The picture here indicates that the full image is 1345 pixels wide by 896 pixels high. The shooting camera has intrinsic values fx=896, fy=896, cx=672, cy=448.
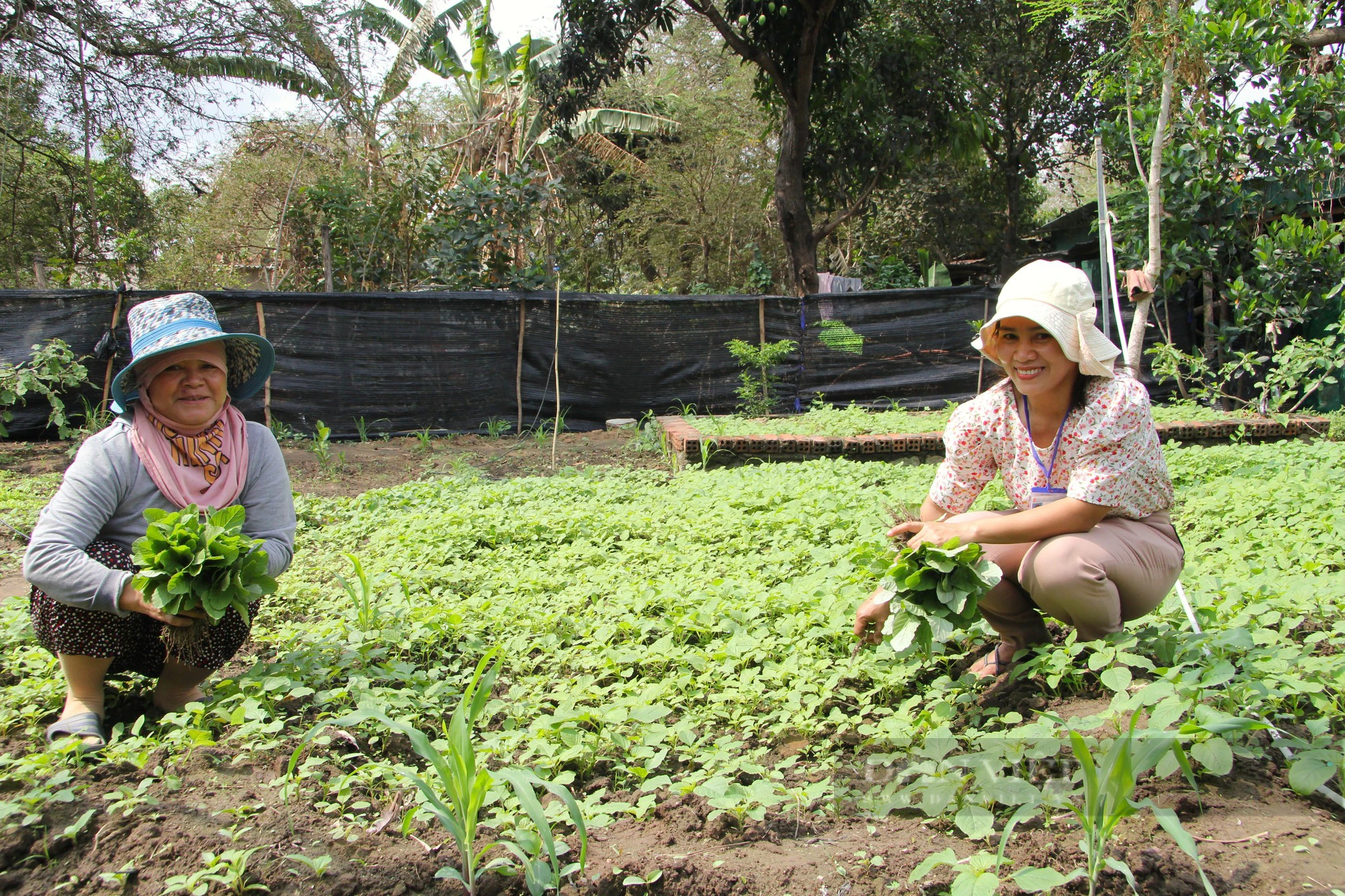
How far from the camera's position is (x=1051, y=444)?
246 centimetres

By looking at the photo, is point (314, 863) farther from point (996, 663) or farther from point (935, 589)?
point (996, 663)

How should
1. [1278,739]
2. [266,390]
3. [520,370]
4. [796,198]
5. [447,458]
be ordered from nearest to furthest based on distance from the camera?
1. [1278,739]
2. [447,458]
3. [266,390]
4. [520,370]
5. [796,198]

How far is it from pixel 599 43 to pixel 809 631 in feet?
33.3

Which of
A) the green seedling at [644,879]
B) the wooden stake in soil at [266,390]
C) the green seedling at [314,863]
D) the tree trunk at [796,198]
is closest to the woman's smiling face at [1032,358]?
the green seedling at [644,879]

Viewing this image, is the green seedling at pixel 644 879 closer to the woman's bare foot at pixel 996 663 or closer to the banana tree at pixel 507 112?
the woman's bare foot at pixel 996 663

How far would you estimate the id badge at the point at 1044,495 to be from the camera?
246 cm

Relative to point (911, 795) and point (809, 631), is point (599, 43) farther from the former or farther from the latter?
point (911, 795)

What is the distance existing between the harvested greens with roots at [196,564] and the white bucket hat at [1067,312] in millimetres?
2089

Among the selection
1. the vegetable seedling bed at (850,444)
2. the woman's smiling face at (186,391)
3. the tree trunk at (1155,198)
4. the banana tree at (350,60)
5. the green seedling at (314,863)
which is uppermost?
the banana tree at (350,60)

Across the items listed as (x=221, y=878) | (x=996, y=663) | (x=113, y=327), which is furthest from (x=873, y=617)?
(x=113, y=327)

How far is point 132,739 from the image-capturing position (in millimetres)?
2314

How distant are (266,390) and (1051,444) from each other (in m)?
8.10

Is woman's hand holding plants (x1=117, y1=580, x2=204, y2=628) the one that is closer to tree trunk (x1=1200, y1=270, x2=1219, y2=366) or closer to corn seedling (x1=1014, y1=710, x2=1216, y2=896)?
corn seedling (x1=1014, y1=710, x2=1216, y2=896)

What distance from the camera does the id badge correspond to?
2.46 m
